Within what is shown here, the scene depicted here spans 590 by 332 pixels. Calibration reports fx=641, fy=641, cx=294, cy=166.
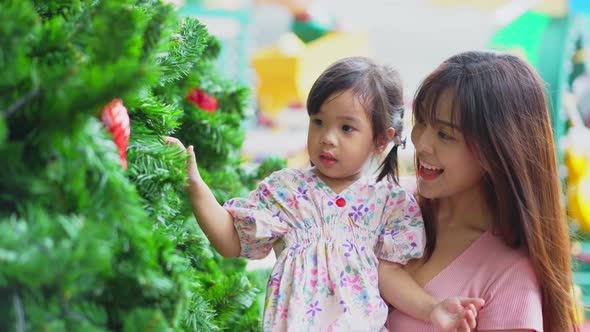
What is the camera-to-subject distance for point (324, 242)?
3.60ft

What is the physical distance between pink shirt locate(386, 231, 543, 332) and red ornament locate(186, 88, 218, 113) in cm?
55

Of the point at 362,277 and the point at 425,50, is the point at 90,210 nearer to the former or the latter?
the point at 362,277

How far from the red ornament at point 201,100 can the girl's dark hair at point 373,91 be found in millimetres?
237

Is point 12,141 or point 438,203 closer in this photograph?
point 12,141

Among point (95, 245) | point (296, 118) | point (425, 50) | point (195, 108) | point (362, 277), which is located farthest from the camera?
point (296, 118)

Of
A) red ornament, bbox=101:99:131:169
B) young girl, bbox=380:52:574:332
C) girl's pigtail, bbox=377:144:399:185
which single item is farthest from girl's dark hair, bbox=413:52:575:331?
red ornament, bbox=101:99:131:169

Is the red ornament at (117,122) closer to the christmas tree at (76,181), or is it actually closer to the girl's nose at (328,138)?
the christmas tree at (76,181)

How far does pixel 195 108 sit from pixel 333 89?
0.30 m

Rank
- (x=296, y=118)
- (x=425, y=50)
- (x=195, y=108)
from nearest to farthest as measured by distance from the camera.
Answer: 1. (x=195, y=108)
2. (x=425, y=50)
3. (x=296, y=118)

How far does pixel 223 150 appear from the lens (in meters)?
1.33

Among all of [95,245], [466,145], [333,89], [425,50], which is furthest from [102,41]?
[425,50]

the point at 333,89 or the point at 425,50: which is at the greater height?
the point at 333,89

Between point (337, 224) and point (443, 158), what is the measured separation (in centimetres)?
22

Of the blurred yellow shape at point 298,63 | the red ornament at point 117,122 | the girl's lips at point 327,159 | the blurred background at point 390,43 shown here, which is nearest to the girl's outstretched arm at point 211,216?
the girl's lips at point 327,159
